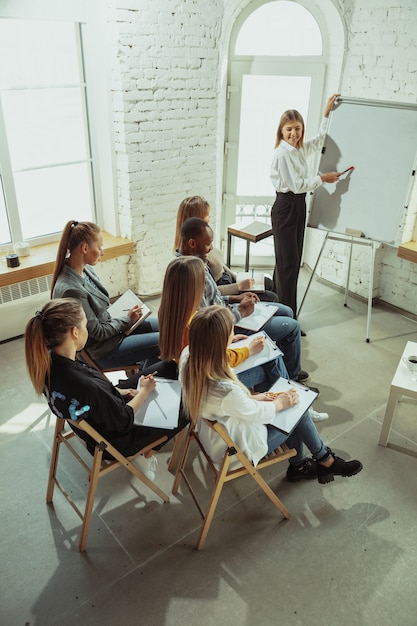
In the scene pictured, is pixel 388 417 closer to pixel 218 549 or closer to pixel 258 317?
pixel 258 317

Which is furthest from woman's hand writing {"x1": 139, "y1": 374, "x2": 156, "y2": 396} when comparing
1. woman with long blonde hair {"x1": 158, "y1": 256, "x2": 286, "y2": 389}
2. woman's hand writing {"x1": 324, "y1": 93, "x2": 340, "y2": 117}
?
woman's hand writing {"x1": 324, "y1": 93, "x2": 340, "y2": 117}

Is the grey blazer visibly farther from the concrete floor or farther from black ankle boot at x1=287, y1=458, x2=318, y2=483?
black ankle boot at x1=287, y1=458, x2=318, y2=483

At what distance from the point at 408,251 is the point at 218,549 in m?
3.01

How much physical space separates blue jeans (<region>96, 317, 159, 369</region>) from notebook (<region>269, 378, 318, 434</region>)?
85 centimetres

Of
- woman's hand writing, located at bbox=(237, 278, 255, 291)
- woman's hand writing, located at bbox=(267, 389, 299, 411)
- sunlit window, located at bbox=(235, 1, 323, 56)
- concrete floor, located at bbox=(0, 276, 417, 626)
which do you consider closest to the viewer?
concrete floor, located at bbox=(0, 276, 417, 626)

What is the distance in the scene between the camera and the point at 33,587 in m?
2.29

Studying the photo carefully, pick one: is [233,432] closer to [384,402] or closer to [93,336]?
[93,336]

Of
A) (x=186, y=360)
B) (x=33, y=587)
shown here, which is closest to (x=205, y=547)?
(x=33, y=587)

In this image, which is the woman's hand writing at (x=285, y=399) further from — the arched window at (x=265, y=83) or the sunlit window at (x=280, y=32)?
the sunlit window at (x=280, y=32)

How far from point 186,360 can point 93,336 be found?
2.70 feet

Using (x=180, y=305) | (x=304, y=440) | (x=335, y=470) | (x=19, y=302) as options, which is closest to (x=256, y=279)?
(x=180, y=305)

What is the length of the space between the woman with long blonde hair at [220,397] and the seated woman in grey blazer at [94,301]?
0.76 meters

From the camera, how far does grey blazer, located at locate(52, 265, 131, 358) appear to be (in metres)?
2.83

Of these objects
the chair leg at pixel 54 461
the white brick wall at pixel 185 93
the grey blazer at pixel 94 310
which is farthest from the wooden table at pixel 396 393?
the chair leg at pixel 54 461
